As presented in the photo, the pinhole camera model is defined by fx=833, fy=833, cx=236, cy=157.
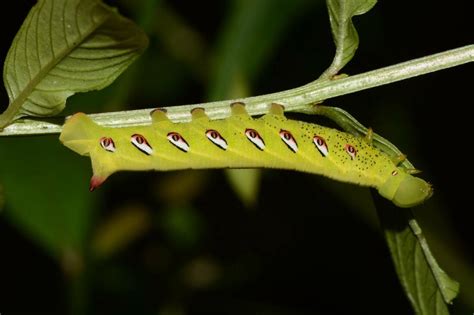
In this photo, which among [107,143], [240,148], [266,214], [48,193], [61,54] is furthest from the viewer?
[266,214]

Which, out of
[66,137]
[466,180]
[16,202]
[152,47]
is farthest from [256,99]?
[466,180]

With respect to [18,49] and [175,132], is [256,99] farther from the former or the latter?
[18,49]

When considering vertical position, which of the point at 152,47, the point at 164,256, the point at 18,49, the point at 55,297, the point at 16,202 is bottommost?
the point at 55,297

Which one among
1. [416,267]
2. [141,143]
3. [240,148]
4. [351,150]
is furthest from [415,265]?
[141,143]

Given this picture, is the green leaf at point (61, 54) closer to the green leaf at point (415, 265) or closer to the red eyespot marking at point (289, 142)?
the red eyespot marking at point (289, 142)

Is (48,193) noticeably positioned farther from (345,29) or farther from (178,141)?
(345,29)

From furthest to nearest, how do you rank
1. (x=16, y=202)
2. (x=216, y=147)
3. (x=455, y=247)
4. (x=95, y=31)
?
(x=455, y=247)
(x=16, y=202)
(x=216, y=147)
(x=95, y=31)

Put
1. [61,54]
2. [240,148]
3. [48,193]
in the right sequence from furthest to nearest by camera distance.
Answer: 1. [48,193]
2. [240,148]
3. [61,54]

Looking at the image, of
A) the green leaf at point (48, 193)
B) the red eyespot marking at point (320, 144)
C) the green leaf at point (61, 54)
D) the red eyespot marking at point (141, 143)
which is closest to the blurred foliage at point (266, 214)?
the green leaf at point (48, 193)
